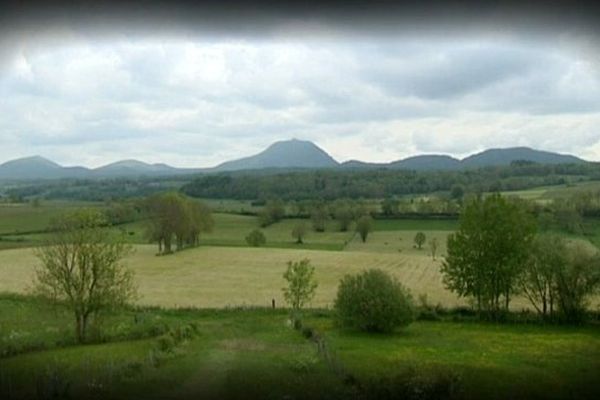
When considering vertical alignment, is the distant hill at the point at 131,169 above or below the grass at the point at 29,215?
above

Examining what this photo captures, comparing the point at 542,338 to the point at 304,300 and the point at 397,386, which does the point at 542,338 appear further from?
the point at 397,386

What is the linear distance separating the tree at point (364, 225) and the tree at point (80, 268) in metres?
5.37

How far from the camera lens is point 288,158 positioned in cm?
1047

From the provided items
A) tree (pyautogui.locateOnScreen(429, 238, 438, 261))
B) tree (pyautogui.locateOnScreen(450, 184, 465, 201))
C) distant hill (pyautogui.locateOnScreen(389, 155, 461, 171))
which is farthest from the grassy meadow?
distant hill (pyautogui.locateOnScreen(389, 155, 461, 171))

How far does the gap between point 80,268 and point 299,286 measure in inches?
219

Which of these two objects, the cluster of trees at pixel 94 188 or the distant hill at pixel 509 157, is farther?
the distant hill at pixel 509 157

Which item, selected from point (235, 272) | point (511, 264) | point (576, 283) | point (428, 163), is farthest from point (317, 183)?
point (235, 272)

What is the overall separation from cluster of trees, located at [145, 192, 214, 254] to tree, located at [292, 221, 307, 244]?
2.25 m

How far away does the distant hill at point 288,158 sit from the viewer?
8.87m

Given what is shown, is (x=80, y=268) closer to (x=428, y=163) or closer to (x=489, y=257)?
(x=428, y=163)

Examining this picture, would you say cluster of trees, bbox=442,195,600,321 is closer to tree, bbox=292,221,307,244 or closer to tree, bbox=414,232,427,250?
tree, bbox=414,232,427,250

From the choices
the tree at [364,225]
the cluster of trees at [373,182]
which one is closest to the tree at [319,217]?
the cluster of trees at [373,182]

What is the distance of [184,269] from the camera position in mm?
14281

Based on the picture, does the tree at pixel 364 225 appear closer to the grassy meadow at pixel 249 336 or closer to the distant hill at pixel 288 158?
the grassy meadow at pixel 249 336
